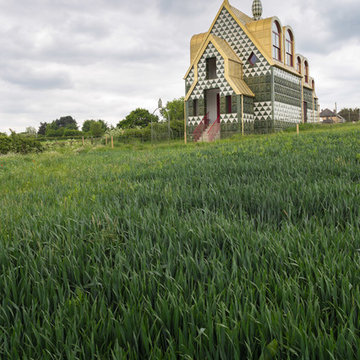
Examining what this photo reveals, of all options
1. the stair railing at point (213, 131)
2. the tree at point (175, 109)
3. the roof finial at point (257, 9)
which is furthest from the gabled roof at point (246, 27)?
the tree at point (175, 109)

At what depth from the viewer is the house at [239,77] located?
24.3 meters

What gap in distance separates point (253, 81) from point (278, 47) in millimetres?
3908

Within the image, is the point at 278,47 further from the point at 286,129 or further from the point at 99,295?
the point at 99,295

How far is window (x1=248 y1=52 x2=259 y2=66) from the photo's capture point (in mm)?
25469

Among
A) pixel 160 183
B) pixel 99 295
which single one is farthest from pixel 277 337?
pixel 160 183

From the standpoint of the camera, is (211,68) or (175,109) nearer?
(211,68)

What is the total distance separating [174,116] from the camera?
75500mm

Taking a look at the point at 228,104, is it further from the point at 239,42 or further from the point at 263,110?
the point at 239,42

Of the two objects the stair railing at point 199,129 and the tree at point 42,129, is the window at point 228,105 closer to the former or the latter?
the stair railing at point 199,129

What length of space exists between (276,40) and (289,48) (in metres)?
2.84

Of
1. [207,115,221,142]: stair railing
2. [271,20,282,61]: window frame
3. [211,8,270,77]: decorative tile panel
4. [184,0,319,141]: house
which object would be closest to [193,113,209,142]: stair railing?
[184,0,319,141]: house

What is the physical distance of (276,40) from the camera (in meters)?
26.5

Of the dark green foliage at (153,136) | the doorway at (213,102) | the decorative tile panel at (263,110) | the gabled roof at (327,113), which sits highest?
the gabled roof at (327,113)

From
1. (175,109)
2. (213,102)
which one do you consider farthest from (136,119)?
(213,102)
